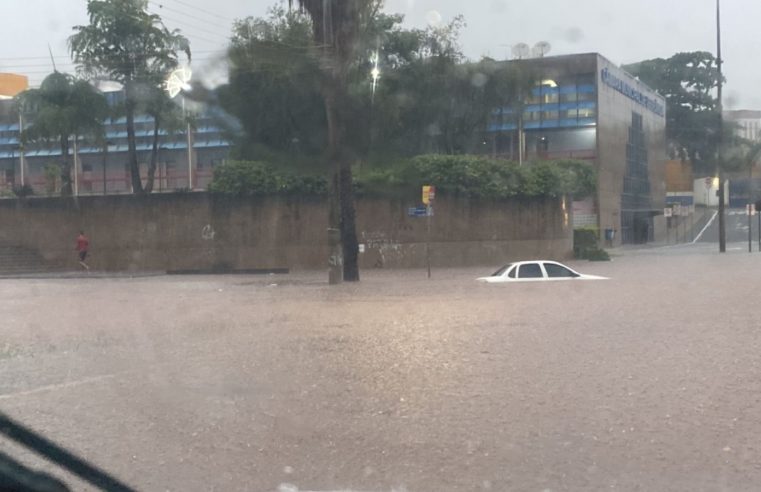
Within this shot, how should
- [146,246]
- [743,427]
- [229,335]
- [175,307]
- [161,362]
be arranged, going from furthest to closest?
[146,246] < [175,307] < [229,335] < [161,362] < [743,427]

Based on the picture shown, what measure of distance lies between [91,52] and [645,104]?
4227cm

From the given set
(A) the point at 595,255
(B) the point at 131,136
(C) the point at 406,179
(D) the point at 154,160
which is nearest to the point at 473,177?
(C) the point at 406,179

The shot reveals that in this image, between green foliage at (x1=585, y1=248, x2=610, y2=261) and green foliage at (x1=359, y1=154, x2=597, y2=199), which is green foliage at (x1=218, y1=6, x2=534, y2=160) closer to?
green foliage at (x1=359, y1=154, x2=597, y2=199)

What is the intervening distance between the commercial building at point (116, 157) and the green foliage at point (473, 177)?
8.72 metres

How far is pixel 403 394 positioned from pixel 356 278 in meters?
18.0

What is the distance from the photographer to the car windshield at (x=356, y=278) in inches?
283

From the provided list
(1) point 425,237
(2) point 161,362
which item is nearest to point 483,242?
(1) point 425,237

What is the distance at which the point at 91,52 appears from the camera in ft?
115

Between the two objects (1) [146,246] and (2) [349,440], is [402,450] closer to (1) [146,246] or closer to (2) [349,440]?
(2) [349,440]

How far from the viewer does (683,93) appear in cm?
7144

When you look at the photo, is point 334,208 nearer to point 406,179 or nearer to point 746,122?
point 406,179

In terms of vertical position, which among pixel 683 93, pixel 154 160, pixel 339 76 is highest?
pixel 683 93

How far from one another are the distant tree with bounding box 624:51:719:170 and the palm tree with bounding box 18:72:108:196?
45.6 m

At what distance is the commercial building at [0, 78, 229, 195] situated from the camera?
A: 39688 mm
